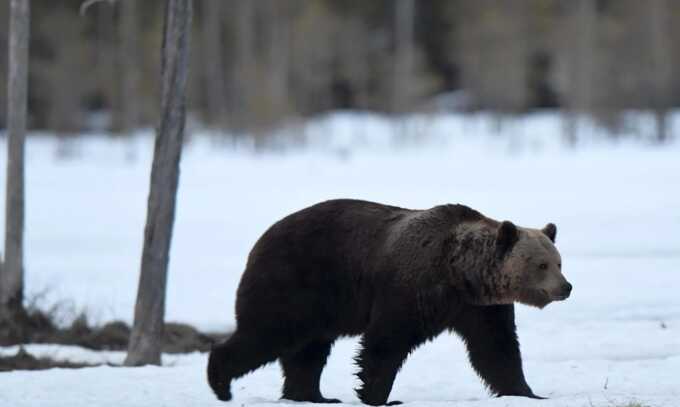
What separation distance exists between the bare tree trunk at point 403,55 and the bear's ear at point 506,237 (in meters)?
42.7

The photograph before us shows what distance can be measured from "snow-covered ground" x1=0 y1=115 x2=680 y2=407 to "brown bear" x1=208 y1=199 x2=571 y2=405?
1.36ft

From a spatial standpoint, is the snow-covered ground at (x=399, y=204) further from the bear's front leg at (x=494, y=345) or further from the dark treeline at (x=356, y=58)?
the dark treeline at (x=356, y=58)

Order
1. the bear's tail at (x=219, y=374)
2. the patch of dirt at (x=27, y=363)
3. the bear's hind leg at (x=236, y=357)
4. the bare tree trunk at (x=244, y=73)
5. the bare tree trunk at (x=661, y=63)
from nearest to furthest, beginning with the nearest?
the bear's hind leg at (x=236, y=357)
the bear's tail at (x=219, y=374)
the patch of dirt at (x=27, y=363)
the bare tree trunk at (x=661, y=63)
the bare tree trunk at (x=244, y=73)

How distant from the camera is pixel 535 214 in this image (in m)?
20.6

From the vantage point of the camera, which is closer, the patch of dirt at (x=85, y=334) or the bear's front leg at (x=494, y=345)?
the bear's front leg at (x=494, y=345)

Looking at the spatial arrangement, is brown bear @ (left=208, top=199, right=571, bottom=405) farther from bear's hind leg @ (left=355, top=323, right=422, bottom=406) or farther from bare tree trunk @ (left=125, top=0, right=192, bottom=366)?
bare tree trunk @ (left=125, top=0, right=192, bottom=366)

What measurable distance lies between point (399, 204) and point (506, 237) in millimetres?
15830

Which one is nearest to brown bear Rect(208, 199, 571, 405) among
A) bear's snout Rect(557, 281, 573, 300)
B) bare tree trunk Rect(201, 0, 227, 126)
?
bear's snout Rect(557, 281, 573, 300)

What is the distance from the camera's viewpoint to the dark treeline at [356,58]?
1893 inches

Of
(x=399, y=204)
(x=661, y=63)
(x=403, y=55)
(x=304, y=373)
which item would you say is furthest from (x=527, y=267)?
(x=403, y=55)

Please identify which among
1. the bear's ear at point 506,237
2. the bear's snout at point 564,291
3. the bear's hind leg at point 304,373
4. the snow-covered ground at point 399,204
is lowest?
the snow-covered ground at point 399,204

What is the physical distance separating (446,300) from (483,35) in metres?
48.0

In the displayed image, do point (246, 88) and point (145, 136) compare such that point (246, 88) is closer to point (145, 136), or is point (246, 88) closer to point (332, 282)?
point (145, 136)

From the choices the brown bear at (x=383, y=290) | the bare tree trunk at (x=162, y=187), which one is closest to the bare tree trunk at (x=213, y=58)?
the bare tree trunk at (x=162, y=187)
